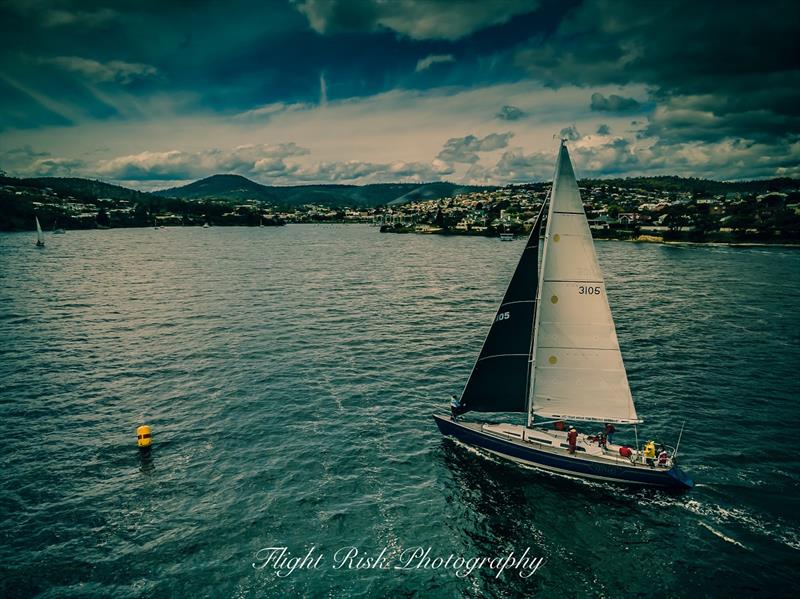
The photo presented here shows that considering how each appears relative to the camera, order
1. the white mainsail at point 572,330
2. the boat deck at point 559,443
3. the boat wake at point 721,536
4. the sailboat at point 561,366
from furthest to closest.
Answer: the boat deck at point 559,443 → the sailboat at point 561,366 → the white mainsail at point 572,330 → the boat wake at point 721,536

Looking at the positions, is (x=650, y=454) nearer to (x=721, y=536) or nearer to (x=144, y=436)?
(x=721, y=536)

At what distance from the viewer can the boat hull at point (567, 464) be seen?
27.1 meters

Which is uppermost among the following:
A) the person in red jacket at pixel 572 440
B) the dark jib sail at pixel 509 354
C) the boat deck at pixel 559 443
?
the dark jib sail at pixel 509 354

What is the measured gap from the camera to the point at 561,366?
2848 centimetres

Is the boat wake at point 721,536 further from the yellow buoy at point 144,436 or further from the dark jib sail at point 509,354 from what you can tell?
the yellow buoy at point 144,436

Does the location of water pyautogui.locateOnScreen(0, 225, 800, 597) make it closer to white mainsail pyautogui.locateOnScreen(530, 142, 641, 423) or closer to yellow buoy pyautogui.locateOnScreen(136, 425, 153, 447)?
yellow buoy pyautogui.locateOnScreen(136, 425, 153, 447)

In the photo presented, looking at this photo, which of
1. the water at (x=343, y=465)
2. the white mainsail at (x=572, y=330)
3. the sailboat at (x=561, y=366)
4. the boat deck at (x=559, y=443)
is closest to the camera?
the water at (x=343, y=465)

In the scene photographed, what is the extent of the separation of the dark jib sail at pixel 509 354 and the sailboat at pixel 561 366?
61 mm

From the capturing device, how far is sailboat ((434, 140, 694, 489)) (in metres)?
26.0

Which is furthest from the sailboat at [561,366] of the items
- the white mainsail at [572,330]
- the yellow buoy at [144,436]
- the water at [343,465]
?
the yellow buoy at [144,436]

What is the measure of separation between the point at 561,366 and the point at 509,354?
3212 millimetres

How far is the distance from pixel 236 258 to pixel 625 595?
14495cm

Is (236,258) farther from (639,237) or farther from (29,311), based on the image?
(639,237)

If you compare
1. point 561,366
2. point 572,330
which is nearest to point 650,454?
point 561,366
